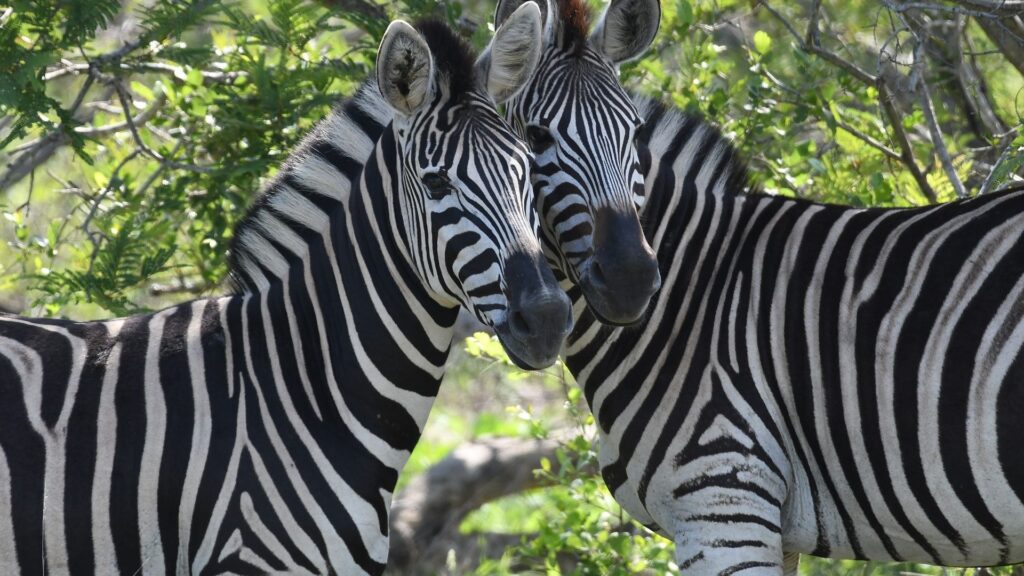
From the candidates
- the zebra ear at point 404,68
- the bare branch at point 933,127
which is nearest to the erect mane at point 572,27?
the zebra ear at point 404,68

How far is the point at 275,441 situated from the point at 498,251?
106cm

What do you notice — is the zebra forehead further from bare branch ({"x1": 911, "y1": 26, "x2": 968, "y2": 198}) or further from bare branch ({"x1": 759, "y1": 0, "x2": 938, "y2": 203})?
bare branch ({"x1": 911, "y1": 26, "x2": 968, "y2": 198})

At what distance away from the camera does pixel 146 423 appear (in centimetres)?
389

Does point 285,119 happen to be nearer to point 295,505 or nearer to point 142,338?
point 142,338

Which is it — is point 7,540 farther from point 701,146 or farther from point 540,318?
point 701,146

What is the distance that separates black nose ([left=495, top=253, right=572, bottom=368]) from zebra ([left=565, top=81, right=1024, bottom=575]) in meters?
0.85

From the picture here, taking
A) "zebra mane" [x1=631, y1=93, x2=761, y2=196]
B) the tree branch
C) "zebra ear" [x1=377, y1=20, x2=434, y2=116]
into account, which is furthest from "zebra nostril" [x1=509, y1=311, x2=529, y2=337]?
the tree branch

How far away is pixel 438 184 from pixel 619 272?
29.8 inches

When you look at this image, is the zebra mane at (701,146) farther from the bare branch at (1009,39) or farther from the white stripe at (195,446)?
the white stripe at (195,446)

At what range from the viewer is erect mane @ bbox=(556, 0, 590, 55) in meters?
4.65

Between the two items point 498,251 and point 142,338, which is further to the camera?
point 142,338

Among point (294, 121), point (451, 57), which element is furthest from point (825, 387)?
point (294, 121)

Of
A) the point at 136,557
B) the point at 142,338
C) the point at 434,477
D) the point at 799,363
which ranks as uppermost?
the point at 799,363

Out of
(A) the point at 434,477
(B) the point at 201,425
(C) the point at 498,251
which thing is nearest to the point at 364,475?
(B) the point at 201,425
